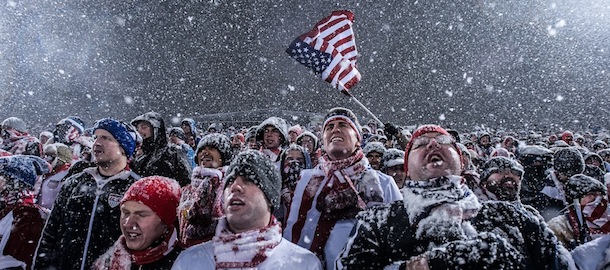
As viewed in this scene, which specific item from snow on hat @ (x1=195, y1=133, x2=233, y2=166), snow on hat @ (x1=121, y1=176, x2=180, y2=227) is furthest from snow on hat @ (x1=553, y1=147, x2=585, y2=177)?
snow on hat @ (x1=121, y1=176, x2=180, y2=227)

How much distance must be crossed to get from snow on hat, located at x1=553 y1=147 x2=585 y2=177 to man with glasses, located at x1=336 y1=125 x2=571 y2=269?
4280 mm

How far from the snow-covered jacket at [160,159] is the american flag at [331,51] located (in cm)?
254

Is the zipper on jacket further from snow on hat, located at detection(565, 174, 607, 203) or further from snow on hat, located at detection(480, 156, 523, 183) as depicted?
snow on hat, located at detection(565, 174, 607, 203)

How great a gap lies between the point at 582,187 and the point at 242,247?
12.6 feet

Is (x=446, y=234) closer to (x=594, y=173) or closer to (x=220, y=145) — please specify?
(x=220, y=145)

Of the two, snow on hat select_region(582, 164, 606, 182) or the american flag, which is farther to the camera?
snow on hat select_region(582, 164, 606, 182)

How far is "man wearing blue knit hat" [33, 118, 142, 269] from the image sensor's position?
2852 mm

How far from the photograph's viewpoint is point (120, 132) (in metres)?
3.37

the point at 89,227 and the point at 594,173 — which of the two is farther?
the point at 594,173

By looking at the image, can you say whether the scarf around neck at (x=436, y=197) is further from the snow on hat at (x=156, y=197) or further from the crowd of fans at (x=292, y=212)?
the snow on hat at (x=156, y=197)

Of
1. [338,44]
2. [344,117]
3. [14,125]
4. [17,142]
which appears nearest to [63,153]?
[17,142]

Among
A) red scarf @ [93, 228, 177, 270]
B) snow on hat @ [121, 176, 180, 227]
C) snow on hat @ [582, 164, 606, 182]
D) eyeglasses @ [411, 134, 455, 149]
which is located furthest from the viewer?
snow on hat @ [582, 164, 606, 182]

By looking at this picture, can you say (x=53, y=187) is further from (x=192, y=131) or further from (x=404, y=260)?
(x=404, y=260)

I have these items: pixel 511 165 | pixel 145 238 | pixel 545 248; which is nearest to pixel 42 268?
pixel 145 238
